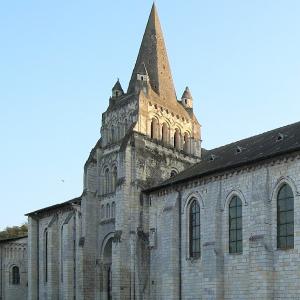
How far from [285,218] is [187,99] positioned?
20.0 meters

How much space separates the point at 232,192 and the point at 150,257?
29.9 feet

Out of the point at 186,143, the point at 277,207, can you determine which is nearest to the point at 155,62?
the point at 186,143

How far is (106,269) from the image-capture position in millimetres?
46000

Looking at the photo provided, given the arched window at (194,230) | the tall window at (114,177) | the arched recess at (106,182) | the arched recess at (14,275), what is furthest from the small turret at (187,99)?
the arched recess at (14,275)

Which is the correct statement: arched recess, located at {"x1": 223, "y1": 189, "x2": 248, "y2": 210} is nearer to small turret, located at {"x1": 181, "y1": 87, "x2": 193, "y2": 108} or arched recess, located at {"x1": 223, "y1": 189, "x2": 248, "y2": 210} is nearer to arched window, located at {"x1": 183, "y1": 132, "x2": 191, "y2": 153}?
arched window, located at {"x1": 183, "y1": 132, "x2": 191, "y2": 153}

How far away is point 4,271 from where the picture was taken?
59.5m

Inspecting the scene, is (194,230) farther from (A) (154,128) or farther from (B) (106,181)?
(A) (154,128)

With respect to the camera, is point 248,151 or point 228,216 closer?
point 228,216

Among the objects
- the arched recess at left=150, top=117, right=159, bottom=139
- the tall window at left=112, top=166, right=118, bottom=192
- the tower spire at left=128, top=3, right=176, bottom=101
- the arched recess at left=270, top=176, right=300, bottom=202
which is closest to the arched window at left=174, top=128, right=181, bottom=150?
the arched recess at left=150, top=117, right=159, bottom=139

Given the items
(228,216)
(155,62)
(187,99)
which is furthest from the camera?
(187,99)

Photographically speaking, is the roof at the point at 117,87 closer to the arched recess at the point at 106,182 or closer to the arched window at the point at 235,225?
the arched recess at the point at 106,182

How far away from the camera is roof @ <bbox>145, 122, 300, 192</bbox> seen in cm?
3519

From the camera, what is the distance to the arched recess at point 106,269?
4550cm

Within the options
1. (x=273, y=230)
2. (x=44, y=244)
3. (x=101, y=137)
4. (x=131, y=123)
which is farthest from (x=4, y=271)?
(x=273, y=230)
